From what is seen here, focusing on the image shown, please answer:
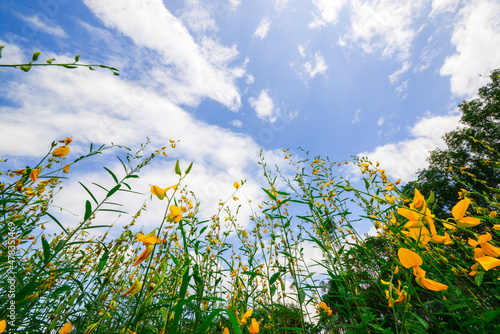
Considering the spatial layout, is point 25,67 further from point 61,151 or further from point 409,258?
point 409,258

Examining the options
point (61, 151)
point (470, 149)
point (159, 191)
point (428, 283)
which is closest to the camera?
point (428, 283)

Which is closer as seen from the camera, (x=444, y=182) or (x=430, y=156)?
(x=444, y=182)

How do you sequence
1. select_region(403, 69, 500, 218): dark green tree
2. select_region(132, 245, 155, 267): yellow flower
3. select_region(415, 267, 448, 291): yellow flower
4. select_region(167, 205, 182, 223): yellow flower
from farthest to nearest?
1. select_region(403, 69, 500, 218): dark green tree
2. select_region(167, 205, 182, 223): yellow flower
3. select_region(132, 245, 155, 267): yellow flower
4. select_region(415, 267, 448, 291): yellow flower

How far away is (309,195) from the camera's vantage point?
66.3 inches

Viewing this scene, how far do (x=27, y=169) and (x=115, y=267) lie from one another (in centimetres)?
85

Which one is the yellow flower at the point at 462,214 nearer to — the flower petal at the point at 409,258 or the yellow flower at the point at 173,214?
the flower petal at the point at 409,258

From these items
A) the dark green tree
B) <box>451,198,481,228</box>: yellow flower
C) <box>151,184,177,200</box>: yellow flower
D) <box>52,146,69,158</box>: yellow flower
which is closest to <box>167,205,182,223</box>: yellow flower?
<box>151,184,177,200</box>: yellow flower

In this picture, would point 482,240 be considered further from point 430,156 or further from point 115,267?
point 430,156

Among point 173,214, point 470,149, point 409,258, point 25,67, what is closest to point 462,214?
point 409,258

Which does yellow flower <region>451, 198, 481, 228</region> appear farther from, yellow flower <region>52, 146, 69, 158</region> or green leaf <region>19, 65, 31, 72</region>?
yellow flower <region>52, 146, 69, 158</region>

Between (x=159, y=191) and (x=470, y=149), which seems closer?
(x=159, y=191)

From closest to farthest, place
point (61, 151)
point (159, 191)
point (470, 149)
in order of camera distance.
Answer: point (159, 191)
point (61, 151)
point (470, 149)

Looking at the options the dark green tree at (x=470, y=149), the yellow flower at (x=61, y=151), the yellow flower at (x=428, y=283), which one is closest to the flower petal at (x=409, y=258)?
the yellow flower at (x=428, y=283)

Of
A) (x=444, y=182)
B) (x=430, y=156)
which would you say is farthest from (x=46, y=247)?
(x=430, y=156)
